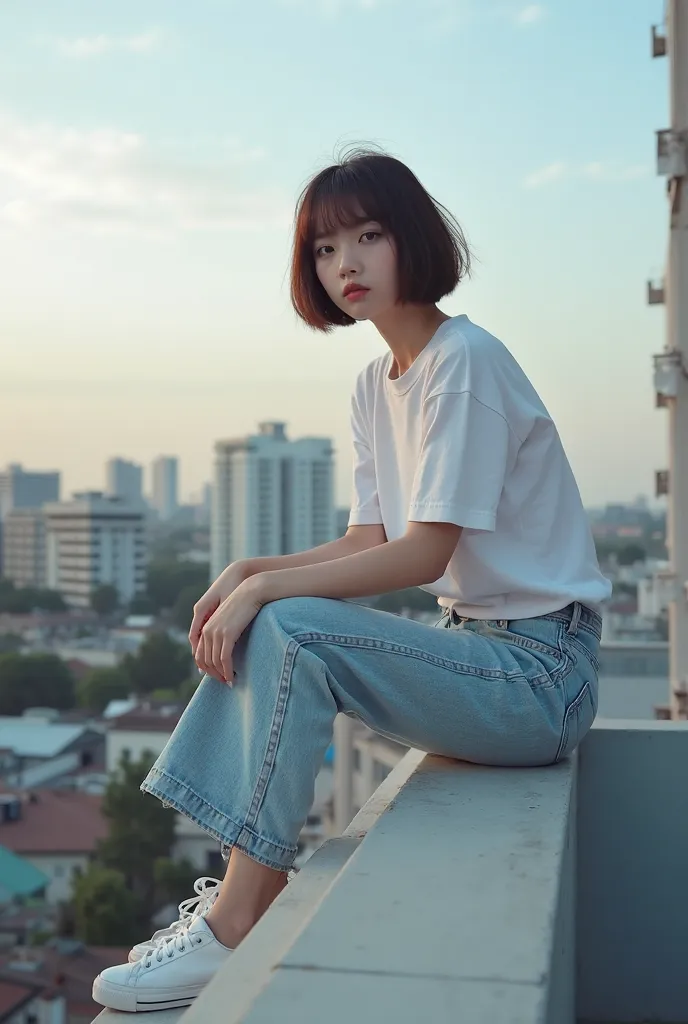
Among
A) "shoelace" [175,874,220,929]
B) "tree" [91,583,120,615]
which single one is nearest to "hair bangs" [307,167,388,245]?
"shoelace" [175,874,220,929]

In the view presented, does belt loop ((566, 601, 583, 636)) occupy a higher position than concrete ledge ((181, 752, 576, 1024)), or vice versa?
belt loop ((566, 601, 583, 636))

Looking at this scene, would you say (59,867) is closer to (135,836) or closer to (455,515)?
(135,836)

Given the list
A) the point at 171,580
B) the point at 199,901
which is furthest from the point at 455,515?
the point at 171,580

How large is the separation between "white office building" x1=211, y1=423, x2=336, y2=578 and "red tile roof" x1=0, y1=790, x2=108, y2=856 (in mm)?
25593

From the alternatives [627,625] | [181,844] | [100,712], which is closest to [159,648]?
[100,712]

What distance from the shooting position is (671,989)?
5.15ft

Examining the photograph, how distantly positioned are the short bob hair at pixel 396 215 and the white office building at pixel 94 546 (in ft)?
203

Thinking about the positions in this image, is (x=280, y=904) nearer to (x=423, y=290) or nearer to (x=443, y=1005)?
(x=443, y=1005)

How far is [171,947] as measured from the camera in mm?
1177

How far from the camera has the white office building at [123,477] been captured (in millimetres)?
92750

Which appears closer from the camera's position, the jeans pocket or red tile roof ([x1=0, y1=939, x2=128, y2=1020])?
the jeans pocket

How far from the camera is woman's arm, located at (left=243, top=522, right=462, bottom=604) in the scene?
4.18ft

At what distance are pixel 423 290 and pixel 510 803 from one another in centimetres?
62

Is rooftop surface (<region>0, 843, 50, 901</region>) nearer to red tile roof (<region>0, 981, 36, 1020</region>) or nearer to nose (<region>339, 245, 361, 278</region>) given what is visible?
red tile roof (<region>0, 981, 36, 1020</region>)
